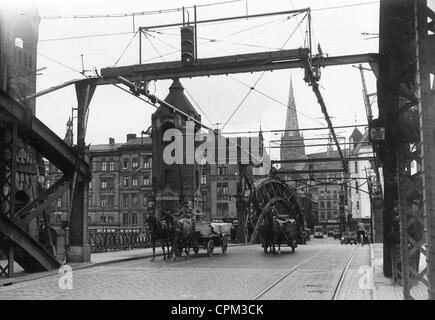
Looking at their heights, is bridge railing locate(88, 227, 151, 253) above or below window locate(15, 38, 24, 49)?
below

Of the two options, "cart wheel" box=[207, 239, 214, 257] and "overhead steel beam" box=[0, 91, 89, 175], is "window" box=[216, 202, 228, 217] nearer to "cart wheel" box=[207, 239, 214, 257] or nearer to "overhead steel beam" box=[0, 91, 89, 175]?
"cart wheel" box=[207, 239, 214, 257]

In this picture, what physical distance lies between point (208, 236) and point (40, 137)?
10670mm

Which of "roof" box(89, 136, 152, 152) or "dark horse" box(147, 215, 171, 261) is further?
"roof" box(89, 136, 152, 152)

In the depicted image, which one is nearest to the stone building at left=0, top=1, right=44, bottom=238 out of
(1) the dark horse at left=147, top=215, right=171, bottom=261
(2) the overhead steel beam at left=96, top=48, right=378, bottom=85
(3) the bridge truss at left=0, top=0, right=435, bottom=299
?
(3) the bridge truss at left=0, top=0, right=435, bottom=299

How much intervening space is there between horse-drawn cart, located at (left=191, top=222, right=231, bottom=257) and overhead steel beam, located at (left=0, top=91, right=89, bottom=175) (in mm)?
6434

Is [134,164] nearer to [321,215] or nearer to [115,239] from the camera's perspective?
[115,239]

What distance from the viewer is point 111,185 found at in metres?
92.7

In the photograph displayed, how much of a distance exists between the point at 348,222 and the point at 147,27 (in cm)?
5409

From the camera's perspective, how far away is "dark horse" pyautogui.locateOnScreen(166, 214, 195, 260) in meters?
22.5

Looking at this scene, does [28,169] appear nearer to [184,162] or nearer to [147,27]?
[147,27]

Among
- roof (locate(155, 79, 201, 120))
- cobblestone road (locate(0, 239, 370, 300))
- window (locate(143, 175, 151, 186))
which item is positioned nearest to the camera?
cobblestone road (locate(0, 239, 370, 300))

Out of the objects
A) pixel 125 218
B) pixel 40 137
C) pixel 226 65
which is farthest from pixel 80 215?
pixel 125 218

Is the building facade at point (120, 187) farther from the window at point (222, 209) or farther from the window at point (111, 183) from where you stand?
the window at point (222, 209)
